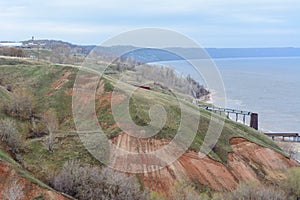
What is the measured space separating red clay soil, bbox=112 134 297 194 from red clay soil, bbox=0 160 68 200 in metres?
9.45

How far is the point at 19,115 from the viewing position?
4097 cm

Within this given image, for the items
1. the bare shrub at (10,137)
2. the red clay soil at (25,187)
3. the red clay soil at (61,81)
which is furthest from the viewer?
the red clay soil at (61,81)

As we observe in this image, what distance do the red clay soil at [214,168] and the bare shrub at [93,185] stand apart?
610 centimetres

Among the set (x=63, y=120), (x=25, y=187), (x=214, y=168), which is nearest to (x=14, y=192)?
(x=25, y=187)

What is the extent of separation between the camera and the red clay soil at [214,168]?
34.8m

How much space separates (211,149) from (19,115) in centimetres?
1921

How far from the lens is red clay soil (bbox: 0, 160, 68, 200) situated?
26125mm

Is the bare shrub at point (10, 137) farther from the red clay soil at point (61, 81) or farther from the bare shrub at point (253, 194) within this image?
the bare shrub at point (253, 194)

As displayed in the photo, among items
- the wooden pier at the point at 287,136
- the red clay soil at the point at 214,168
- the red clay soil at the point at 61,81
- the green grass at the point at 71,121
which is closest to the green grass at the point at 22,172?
the green grass at the point at 71,121

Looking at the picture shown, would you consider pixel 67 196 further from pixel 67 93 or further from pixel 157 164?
pixel 67 93

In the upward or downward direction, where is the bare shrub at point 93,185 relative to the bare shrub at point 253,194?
upward

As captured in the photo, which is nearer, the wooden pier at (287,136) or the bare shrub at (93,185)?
the bare shrub at (93,185)

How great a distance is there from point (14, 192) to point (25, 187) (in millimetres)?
1137

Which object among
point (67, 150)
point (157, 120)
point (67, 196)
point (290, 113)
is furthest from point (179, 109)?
point (290, 113)
